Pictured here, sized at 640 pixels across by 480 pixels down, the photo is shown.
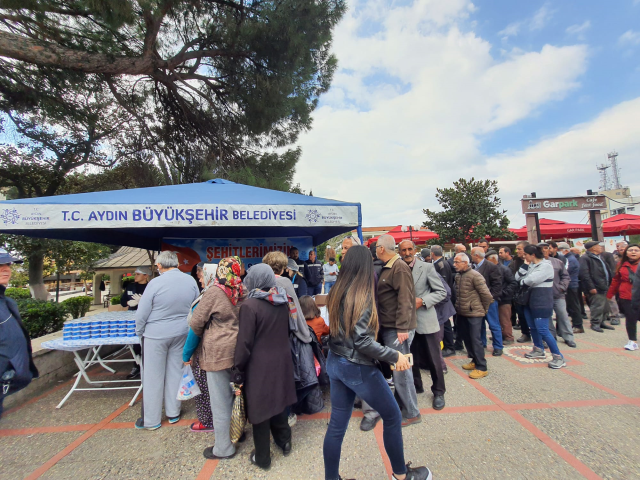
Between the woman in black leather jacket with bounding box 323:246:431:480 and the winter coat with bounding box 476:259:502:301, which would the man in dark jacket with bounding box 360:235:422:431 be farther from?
the winter coat with bounding box 476:259:502:301

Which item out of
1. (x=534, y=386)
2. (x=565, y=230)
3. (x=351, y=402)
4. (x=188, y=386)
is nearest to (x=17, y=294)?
(x=188, y=386)

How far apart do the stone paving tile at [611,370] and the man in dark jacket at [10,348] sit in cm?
579

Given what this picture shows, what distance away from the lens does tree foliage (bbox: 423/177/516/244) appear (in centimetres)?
1201

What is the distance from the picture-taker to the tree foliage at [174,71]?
5930 mm

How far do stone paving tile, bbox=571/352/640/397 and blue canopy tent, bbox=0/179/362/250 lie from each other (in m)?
3.53

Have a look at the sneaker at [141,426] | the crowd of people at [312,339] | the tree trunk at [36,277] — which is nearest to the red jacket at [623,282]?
the crowd of people at [312,339]

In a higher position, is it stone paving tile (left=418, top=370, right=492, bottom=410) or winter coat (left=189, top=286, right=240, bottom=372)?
winter coat (left=189, top=286, right=240, bottom=372)

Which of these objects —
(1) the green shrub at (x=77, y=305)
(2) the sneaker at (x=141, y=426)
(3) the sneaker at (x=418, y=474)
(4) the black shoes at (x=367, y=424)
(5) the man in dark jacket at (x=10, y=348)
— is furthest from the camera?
(1) the green shrub at (x=77, y=305)

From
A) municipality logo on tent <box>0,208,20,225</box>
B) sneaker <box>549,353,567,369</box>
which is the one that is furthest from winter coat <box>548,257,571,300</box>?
municipality logo on tent <box>0,208,20,225</box>

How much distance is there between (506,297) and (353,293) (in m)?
4.59

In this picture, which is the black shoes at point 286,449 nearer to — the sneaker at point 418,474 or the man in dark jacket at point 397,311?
the man in dark jacket at point 397,311

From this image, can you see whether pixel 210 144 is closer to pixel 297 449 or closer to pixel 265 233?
pixel 265 233

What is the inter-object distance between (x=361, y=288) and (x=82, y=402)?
12.6 feet

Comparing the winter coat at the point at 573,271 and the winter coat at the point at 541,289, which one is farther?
the winter coat at the point at 573,271
